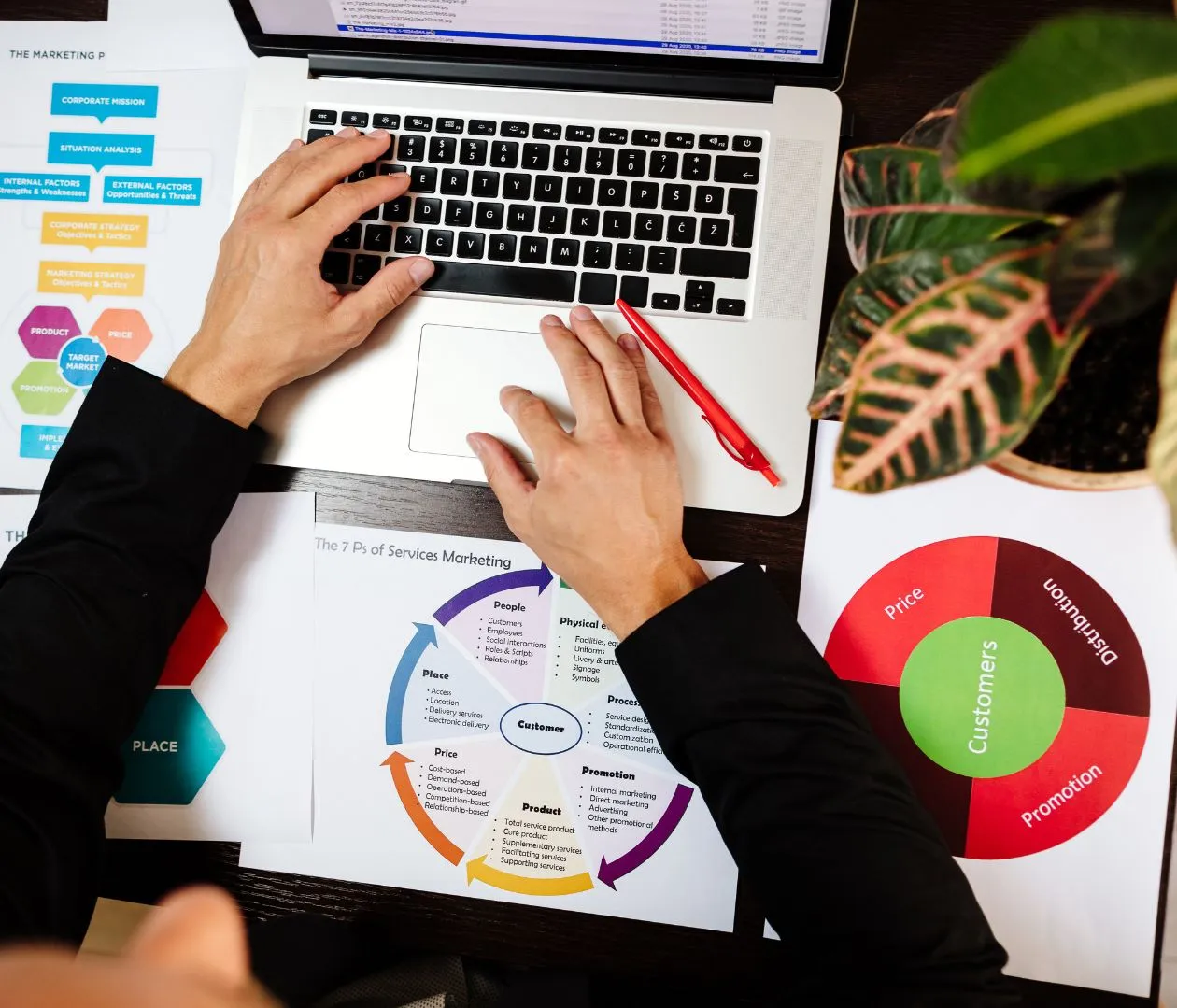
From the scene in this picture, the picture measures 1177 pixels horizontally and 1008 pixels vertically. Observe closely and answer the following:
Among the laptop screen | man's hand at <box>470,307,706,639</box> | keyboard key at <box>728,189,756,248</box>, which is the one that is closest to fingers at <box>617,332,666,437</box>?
man's hand at <box>470,307,706,639</box>

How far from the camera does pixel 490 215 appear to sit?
63 centimetres

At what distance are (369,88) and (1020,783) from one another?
Result: 0.71 metres

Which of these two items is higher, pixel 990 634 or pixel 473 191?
pixel 473 191

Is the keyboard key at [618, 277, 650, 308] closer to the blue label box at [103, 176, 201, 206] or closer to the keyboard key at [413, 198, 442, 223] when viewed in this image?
the keyboard key at [413, 198, 442, 223]

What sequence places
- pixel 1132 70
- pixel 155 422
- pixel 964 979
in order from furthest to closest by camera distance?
pixel 155 422 → pixel 964 979 → pixel 1132 70

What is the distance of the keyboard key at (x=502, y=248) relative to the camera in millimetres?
630

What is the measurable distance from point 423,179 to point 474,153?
0.04m

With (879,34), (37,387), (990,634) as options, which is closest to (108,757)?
(37,387)

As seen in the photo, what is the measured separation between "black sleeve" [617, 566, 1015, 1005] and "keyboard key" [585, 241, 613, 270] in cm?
24

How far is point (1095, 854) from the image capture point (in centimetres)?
62

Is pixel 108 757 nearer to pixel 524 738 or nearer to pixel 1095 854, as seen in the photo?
pixel 524 738

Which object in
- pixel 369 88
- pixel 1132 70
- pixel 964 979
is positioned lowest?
pixel 964 979

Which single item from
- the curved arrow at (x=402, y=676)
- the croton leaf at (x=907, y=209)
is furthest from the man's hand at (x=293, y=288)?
the croton leaf at (x=907, y=209)

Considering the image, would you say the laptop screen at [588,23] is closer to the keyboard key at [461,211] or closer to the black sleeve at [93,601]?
the keyboard key at [461,211]
